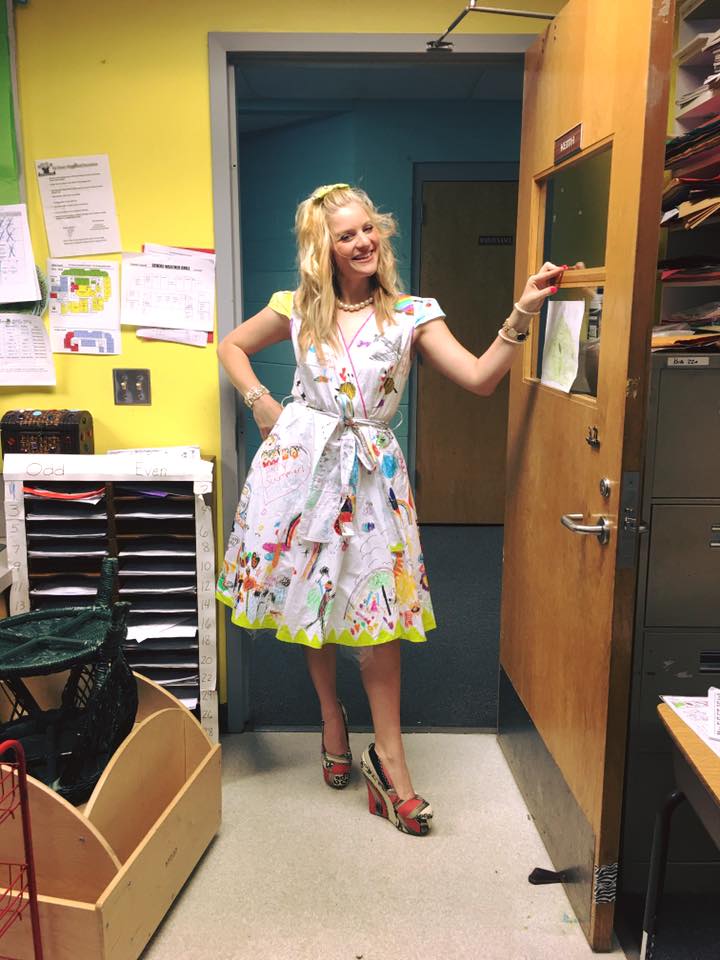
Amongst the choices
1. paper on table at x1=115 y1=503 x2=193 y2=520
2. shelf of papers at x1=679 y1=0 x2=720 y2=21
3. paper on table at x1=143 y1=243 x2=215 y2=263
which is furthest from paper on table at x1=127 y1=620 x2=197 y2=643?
shelf of papers at x1=679 y1=0 x2=720 y2=21

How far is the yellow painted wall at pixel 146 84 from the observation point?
2.23 metres

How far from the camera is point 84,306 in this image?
7.79ft

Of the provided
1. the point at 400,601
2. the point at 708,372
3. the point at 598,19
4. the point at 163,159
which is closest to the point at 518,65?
the point at 598,19

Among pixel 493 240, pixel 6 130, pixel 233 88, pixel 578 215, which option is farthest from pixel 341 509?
pixel 493 240

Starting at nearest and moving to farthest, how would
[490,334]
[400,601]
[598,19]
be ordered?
[598,19]
[400,601]
[490,334]

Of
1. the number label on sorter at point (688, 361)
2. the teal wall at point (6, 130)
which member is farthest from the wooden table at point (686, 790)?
the teal wall at point (6, 130)

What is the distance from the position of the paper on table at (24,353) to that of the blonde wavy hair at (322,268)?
786mm

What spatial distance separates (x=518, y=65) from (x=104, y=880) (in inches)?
89.8

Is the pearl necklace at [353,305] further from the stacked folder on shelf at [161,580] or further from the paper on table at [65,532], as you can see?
the paper on table at [65,532]

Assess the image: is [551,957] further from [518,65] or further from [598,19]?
[518,65]

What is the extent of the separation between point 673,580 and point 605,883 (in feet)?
2.11

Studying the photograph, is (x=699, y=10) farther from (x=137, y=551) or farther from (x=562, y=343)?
(x=137, y=551)

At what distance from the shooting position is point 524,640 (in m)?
2.25

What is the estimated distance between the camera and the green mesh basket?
67.0 inches
